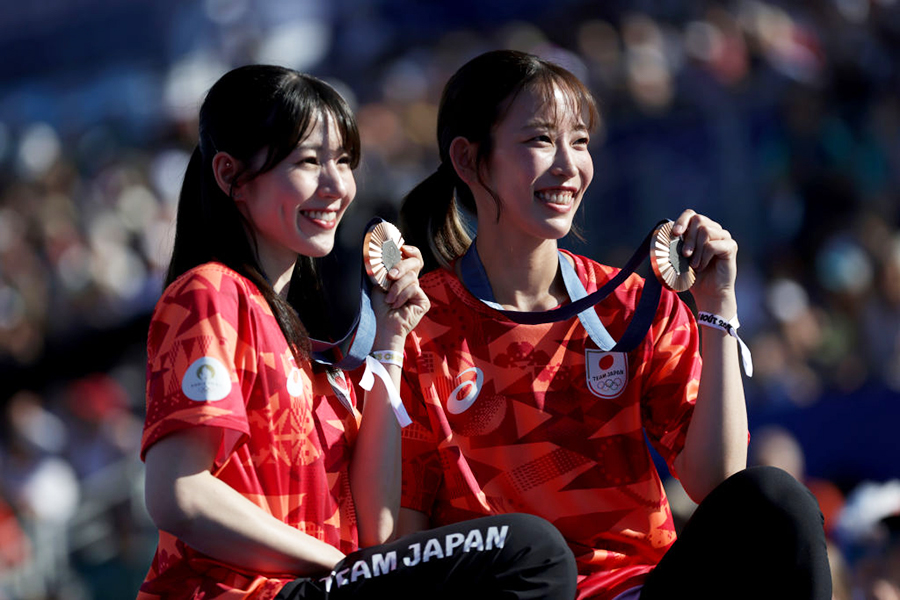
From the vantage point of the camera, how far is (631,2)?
935 centimetres

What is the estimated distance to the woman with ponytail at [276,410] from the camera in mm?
2389

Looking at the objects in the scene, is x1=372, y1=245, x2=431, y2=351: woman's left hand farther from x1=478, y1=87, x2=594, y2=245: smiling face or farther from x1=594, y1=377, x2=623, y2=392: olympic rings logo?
x1=594, y1=377, x2=623, y2=392: olympic rings logo

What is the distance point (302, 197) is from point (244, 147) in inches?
7.0

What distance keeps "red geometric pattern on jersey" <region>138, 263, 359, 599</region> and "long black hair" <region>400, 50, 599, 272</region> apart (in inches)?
27.3

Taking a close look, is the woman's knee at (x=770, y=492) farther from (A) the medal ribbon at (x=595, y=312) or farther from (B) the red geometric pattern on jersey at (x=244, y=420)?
(B) the red geometric pattern on jersey at (x=244, y=420)

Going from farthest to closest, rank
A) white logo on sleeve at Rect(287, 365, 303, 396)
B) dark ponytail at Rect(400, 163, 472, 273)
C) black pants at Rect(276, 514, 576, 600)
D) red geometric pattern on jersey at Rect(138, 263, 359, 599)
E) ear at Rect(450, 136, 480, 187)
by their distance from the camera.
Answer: dark ponytail at Rect(400, 163, 472, 273)
ear at Rect(450, 136, 480, 187)
white logo on sleeve at Rect(287, 365, 303, 396)
red geometric pattern on jersey at Rect(138, 263, 359, 599)
black pants at Rect(276, 514, 576, 600)

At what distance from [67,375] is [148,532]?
217 cm

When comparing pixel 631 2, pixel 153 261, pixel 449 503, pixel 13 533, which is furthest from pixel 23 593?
pixel 631 2

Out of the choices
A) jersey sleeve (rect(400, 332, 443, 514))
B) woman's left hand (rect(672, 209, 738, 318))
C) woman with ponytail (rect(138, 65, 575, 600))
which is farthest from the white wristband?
woman's left hand (rect(672, 209, 738, 318))

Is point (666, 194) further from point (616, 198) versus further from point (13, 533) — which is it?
point (13, 533)

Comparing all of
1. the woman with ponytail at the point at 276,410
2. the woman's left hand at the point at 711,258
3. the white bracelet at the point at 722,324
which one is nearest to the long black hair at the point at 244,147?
the woman with ponytail at the point at 276,410

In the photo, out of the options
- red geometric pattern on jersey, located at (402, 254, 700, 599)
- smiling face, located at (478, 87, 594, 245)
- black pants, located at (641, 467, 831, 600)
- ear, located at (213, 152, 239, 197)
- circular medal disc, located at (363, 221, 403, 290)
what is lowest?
black pants, located at (641, 467, 831, 600)


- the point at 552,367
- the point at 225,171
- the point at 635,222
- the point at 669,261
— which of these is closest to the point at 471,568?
the point at 552,367

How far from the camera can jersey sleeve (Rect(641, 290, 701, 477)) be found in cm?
298
